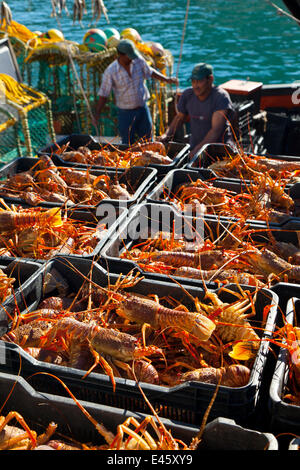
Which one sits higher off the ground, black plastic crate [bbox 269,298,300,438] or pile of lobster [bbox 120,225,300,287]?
pile of lobster [bbox 120,225,300,287]

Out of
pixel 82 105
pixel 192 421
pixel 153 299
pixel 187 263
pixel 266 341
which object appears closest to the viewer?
pixel 192 421

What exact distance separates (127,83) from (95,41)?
6.20 ft

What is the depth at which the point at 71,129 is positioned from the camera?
7.38m

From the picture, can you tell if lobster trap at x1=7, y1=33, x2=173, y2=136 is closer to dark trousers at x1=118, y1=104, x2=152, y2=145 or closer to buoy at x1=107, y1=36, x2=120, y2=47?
buoy at x1=107, y1=36, x2=120, y2=47

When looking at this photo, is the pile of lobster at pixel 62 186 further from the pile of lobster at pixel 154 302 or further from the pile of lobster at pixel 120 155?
the pile of lobster at pixel 120 155

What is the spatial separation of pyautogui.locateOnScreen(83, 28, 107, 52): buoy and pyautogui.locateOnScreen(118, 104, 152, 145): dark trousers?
1758 millimetres

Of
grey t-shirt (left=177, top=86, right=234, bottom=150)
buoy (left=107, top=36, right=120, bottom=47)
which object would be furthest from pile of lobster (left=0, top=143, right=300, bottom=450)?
buoy (left=107, top=36, right=120, bottom=47)

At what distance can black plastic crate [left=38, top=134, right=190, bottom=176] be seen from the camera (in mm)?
3795

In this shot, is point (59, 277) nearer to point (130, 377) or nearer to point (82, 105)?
point (130, 377)

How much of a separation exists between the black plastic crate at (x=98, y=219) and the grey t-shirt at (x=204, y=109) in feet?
6.11

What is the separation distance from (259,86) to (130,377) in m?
5.24

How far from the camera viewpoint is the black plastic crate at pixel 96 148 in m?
3.79

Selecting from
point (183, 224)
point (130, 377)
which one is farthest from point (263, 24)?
point (130, 377)

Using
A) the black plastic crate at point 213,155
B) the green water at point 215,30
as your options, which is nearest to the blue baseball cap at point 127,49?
the black plastic crate at point 213,155
